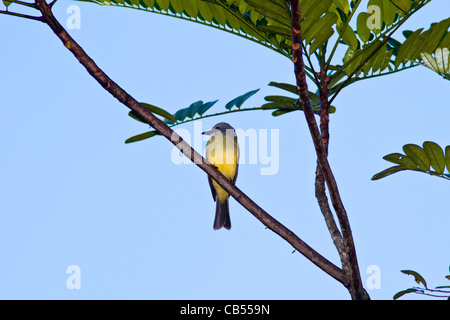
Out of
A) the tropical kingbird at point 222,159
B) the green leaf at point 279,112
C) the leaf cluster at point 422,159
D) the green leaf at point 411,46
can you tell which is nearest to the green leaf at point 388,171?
the leaf cluster at point 422,159

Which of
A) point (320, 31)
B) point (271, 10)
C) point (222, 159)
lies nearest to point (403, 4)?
point (320, 31)

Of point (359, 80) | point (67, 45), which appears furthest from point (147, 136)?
point (359, 80)

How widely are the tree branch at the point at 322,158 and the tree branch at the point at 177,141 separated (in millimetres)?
71

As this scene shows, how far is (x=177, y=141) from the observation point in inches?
96.2

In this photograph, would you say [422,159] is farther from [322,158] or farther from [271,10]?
[271,10]

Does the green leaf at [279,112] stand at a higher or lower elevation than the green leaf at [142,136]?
higher

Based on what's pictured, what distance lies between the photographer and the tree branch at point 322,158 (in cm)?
201

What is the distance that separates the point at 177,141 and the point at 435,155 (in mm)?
1402

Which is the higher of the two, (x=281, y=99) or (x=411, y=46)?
(x=411, y=46)

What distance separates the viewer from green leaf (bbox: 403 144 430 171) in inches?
111

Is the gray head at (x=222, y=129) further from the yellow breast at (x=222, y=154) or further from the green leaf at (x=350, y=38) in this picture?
the green leaf at (x=350, y=38)

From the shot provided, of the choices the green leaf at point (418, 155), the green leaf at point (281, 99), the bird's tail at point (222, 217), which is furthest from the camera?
the bird's tail at point (222, 217)

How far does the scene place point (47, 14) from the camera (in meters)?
2.15
